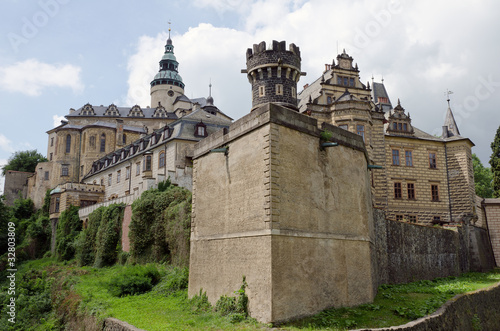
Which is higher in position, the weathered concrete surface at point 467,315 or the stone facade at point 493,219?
the stone facade at point 493,219

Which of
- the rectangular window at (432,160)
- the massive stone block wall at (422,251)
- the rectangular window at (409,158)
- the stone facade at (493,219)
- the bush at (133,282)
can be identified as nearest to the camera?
the bush at (133,282)

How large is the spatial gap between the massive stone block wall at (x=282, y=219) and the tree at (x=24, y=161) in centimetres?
6242

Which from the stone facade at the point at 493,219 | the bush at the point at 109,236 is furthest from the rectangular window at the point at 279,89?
the stone facade at the point at 493,219

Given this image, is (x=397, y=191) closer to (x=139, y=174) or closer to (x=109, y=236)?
(x=109, y=236)

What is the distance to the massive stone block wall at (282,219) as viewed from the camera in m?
12.1

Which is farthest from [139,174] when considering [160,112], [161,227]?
[160,112]

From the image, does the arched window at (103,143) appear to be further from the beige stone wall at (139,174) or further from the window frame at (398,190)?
the window frame at (398,190)

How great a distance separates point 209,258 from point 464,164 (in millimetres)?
26390

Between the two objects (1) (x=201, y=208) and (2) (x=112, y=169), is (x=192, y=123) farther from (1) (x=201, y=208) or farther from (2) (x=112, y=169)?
(1) (x=201, y=208)

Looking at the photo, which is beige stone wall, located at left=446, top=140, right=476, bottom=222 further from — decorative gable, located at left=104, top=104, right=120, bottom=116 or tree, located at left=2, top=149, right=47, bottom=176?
tree, located at left=2, top=149, right=47, bottom=176

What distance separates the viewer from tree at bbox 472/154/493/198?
163 ft

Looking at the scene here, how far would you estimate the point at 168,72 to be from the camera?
77.1 meters

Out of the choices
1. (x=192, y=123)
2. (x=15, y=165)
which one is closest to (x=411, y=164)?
(x=192, y=123)

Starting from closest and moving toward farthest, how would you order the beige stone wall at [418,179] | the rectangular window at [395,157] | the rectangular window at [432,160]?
1. the beige stone wall at [418,179]
2. the rectangular window at [395,157]
3. the rectangular window at [432,160]
